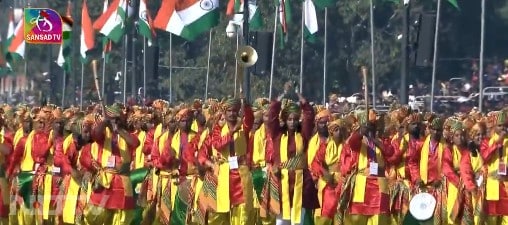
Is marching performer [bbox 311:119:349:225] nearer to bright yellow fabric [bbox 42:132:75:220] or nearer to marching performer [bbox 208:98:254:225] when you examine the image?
marching performer [bbox 208:98:254:225]

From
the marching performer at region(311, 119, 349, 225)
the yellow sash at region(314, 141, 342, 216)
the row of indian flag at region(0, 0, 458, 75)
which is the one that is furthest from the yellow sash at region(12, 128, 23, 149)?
the row of indian flag at region(0, 0, 458, 75)

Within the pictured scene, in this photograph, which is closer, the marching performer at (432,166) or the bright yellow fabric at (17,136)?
the marching performer at (432,166)

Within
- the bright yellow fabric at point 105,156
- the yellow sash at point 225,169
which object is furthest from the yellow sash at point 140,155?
the yellow sash at point 225,169

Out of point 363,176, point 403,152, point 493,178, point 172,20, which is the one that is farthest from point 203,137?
point 172,20

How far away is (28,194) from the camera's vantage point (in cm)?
2447

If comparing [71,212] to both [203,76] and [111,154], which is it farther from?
[203,76]

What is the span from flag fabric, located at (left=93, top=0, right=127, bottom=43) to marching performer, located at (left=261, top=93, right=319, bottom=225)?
835 inches

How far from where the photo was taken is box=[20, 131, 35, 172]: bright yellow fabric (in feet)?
78.8

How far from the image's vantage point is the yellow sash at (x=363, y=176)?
22.1 meters

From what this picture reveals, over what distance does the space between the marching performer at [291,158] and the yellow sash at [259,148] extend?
114mm

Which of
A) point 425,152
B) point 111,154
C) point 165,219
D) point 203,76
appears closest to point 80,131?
point 111,154

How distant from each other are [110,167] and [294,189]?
2.30 m

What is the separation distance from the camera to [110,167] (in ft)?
74.0

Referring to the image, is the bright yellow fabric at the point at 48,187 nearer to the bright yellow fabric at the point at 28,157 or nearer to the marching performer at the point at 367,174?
the bright yellow fabric at the point at 28,157
